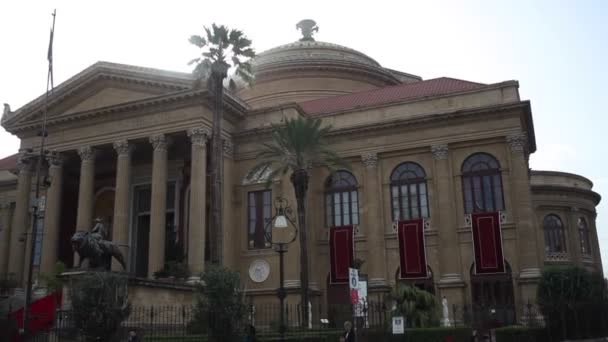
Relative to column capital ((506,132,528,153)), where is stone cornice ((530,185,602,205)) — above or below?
above

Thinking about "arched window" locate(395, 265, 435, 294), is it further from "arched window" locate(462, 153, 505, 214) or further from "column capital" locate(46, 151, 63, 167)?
"column capital" locate(46, 151, 63, 167)

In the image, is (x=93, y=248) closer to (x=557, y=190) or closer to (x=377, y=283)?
(x=377, y=283)

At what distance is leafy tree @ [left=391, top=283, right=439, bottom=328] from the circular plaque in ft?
35.0

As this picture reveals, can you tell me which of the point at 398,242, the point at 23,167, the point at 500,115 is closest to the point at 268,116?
the point at 398,242

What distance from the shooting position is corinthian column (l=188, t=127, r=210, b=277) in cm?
3102

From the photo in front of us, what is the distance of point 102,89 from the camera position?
35.9 m

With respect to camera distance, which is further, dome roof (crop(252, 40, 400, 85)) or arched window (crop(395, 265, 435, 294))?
dome roof (crop(252, 40, 400, 85))

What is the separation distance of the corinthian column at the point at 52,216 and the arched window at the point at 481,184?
2308cm

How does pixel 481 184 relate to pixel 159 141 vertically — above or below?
below

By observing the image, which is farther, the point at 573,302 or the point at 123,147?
the point at 123,147

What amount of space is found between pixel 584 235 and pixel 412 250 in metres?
22.8

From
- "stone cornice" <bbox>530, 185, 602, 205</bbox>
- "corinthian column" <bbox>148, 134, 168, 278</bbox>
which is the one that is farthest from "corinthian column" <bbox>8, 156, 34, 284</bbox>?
"stone cornice" <bbox>530, 185, 602, 205</bbox>

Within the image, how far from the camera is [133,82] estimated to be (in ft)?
114

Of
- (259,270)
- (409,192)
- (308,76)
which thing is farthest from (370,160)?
(308,76)
